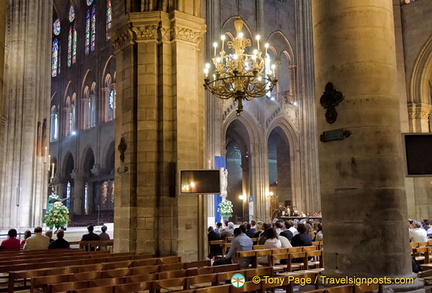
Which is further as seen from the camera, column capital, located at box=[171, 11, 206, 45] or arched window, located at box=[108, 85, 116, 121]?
arched window, located at box=[108, 85, 116, 121]

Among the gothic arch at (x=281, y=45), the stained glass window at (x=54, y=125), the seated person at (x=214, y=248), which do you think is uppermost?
the gothic arch at (x=281, y=45)

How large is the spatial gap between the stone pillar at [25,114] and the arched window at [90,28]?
1426 centimetres

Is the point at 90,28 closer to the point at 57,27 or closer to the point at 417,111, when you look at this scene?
the point at 57,27

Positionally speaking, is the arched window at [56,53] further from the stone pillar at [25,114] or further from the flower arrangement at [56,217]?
the flower arrangement at [56,217]

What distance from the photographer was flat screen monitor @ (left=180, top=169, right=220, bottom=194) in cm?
840

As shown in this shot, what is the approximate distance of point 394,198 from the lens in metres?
5.03

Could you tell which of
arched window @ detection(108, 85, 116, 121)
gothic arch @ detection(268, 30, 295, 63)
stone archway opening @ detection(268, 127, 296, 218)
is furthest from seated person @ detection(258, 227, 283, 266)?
arched window @ detection(108, 85, 116, 121)

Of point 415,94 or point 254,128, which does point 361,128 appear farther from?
point 254,128

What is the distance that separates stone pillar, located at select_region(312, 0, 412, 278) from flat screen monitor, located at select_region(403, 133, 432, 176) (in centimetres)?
10

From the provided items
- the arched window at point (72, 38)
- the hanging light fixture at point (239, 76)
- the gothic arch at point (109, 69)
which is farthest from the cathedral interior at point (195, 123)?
the arched window at point (72, 38)

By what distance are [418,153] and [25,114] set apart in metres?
17.6

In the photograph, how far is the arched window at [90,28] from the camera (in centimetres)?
3425

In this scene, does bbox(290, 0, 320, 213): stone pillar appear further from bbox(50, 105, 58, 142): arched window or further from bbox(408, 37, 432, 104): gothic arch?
bbox(50, 105, 58, 142): arched window

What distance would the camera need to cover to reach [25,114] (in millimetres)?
19156
